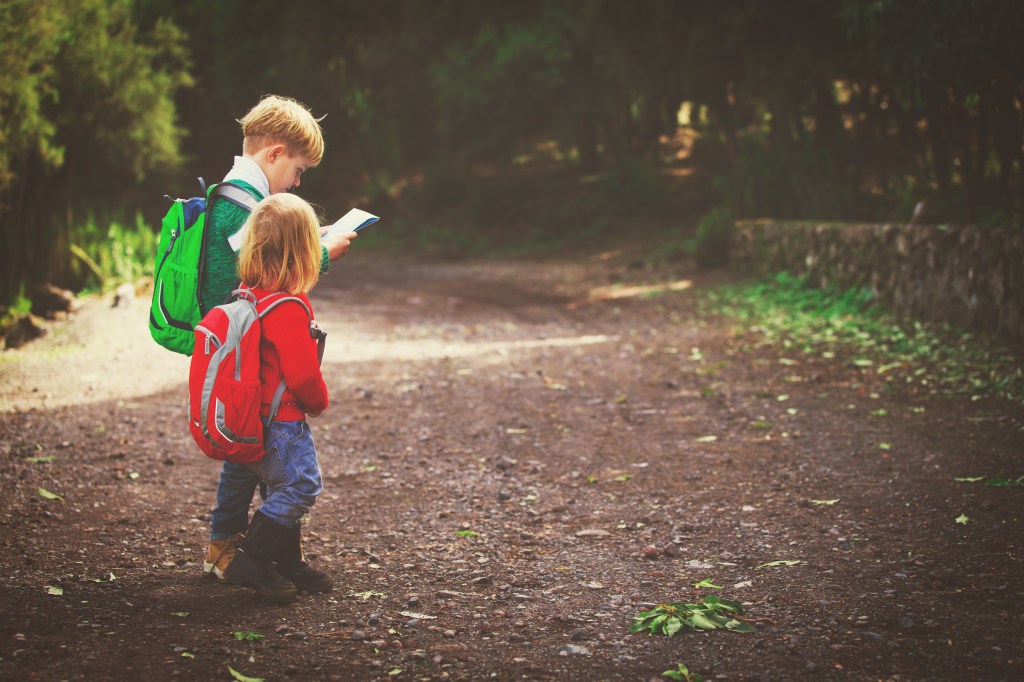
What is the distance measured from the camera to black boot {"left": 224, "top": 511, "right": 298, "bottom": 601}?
324 cm

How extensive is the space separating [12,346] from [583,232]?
1321 cm

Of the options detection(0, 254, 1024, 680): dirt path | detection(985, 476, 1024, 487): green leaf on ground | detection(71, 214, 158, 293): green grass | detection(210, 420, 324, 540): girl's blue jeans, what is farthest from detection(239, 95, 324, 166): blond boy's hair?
detection(71, 214, 158, 293): green grass

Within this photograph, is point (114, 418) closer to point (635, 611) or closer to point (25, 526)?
point (25, 526)

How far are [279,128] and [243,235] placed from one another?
18.1 inches

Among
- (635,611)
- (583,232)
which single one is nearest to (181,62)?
(583,232)

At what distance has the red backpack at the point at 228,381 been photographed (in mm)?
3109

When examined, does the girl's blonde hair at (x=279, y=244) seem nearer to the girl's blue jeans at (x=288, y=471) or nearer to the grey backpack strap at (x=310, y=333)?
the grey backpack strap at (x=310, y=333)

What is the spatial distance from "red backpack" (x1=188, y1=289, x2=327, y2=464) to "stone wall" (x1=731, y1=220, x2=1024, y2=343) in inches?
257

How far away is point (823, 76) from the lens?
12.4 meters

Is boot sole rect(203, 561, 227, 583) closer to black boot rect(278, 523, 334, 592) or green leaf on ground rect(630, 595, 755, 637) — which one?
black boot rect(278, 523, 334, 592)

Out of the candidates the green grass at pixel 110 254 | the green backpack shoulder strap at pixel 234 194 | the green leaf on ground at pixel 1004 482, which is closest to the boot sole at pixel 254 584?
the green backpack shoulder strap at pixel 234 194

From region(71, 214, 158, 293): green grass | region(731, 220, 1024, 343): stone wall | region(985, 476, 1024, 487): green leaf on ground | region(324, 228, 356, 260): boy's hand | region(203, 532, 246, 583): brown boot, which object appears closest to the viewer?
region(324, 228, 356, 260): boy's hand

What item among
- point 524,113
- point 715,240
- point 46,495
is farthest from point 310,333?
point 524,113

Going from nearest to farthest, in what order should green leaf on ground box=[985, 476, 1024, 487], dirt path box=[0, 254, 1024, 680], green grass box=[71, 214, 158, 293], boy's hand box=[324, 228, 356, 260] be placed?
dirt path box=[0, 254, 1024, 680] → boy's hand box=[324, 228, 356, 260] → green leaf on ground box=[985, 476, 1024, 487] → green grass box=[71, 214, 158, 293]
